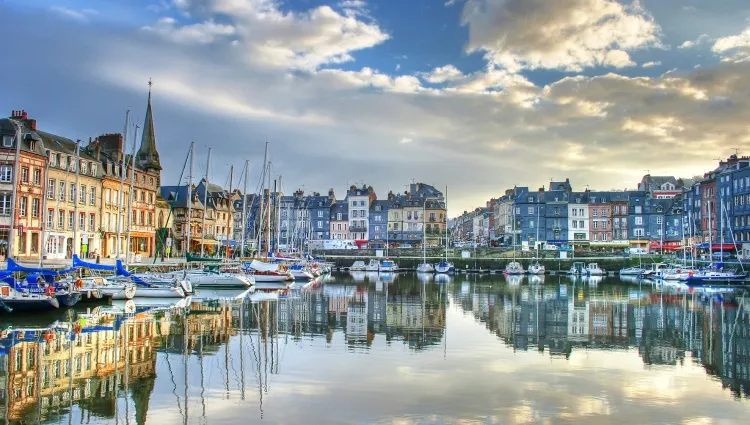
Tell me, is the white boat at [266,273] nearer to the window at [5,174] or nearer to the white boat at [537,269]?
the window at [5,174]

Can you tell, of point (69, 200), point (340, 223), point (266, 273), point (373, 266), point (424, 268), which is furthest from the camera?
point (340, 223)

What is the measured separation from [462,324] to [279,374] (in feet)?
45.5

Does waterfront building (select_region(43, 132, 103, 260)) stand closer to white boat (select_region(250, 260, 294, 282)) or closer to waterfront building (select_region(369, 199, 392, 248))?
white boat (select_region(250, 260, 294, 282))

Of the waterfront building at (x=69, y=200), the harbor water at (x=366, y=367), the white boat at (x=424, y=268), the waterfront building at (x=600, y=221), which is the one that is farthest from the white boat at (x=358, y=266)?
the harbor water at (x=366, y=367)

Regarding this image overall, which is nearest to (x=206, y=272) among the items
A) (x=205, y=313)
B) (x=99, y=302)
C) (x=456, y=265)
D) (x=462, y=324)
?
(x=99, y=302)

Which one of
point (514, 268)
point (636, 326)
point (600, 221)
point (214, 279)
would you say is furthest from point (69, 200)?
point (600, 221)

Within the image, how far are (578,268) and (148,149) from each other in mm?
58587

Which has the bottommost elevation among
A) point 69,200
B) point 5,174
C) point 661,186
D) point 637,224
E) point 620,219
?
point 69,200

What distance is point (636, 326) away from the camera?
1183 inches

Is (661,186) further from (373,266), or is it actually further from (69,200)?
(69,200)

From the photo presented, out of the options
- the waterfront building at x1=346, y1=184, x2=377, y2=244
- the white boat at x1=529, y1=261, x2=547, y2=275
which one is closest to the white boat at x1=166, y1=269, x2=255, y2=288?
the white boat at x1=529, y1=261, x2=547, y2=275

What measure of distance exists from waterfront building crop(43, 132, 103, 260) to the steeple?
8405mm

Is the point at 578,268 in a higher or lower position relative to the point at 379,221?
lower

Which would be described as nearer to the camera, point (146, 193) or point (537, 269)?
point (146, 193)
